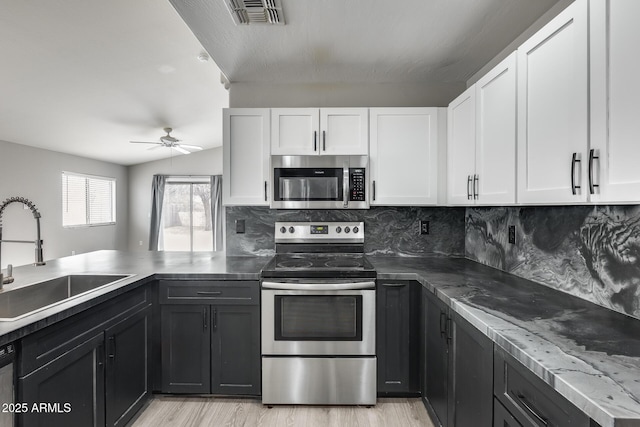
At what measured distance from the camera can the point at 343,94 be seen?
2.85 meters

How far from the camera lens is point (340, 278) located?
2160 mm

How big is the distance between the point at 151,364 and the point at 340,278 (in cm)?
134

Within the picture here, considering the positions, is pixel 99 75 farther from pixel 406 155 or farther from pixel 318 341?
pixel 318 341

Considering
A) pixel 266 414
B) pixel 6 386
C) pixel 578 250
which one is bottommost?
pixel 266 414

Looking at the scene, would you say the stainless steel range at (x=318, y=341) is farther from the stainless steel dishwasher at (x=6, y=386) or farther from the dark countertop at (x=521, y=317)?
the stainless steel dishwasher at (x=6, y=386)

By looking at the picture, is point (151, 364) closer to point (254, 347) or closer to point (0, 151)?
point (254, 347)

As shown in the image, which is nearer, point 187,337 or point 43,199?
point 187,337

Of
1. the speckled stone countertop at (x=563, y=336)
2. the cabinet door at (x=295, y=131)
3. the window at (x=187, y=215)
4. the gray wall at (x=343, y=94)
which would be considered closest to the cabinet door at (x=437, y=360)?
the speckled stone countertop at (x=563, y=336)

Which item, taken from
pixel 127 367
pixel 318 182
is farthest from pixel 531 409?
pixel 127 367

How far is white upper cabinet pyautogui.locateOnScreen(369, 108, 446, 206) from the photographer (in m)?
2.54

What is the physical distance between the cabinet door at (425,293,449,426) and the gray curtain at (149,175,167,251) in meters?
7.76

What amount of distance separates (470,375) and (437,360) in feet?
1.51

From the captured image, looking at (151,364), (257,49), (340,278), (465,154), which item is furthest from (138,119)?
(465,154)

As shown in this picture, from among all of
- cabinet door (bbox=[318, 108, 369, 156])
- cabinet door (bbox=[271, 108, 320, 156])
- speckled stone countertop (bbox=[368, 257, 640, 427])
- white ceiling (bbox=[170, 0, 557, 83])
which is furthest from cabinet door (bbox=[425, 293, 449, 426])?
white ceiling (bbox=[170, 0, 557, 83])
